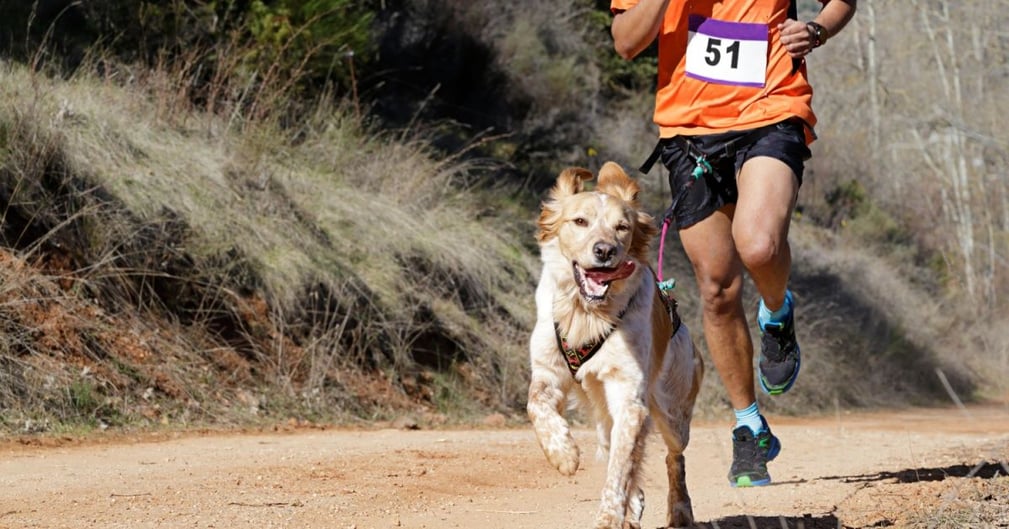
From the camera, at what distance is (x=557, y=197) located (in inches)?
216

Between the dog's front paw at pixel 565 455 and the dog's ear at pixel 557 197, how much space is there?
1022mm

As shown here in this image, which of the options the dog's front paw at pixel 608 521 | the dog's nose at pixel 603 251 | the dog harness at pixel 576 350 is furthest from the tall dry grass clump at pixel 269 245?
the dog's front paw at pixel 608 521

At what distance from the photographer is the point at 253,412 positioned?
9.21m

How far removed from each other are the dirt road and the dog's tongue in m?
0.74

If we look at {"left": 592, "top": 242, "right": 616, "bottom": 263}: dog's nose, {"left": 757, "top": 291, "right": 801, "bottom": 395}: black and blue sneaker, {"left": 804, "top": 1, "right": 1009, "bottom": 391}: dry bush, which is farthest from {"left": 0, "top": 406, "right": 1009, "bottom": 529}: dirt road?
{"left": 804, "top": 1, "right": 1009, "bottom": 391}: dry bush

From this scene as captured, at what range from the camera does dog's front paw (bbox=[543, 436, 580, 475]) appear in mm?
4586

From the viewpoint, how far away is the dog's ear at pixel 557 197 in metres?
5.33

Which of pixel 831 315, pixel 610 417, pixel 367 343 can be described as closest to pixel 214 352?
pixel 367 343

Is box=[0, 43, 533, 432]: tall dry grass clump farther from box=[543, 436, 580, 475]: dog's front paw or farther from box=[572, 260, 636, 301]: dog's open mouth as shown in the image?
box=[543, 436, 580, 475]: dog's front paw

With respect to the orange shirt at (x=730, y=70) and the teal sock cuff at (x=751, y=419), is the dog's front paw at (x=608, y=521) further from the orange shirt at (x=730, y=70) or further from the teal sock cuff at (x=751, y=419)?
the orange shirt at (x=730, y=70)

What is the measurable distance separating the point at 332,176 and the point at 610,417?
28.0 feet

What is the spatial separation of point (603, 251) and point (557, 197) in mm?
639

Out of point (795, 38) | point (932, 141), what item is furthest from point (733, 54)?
point (932, 141)

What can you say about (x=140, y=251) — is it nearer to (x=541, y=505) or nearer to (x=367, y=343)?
(x=367, y=343)
